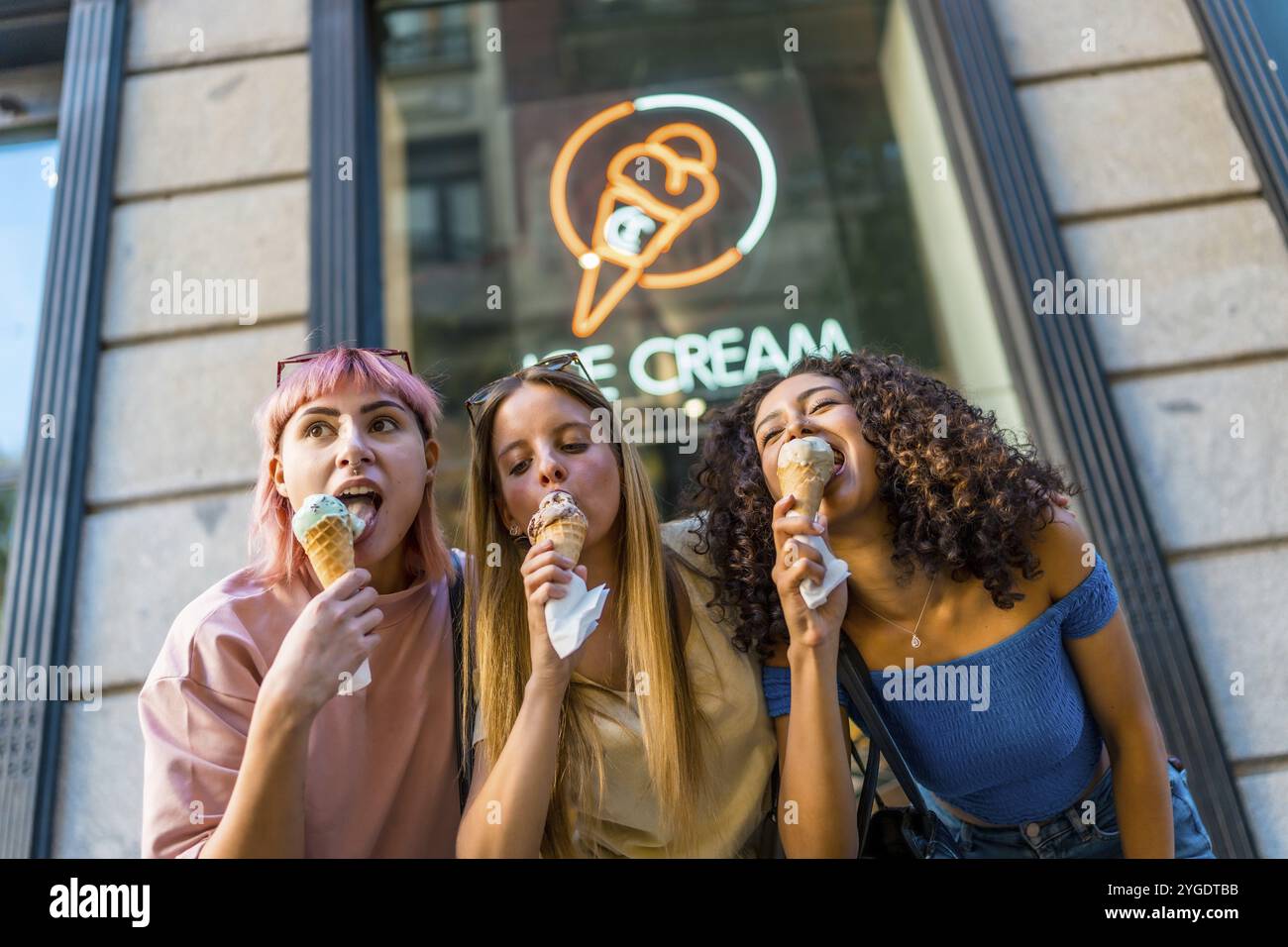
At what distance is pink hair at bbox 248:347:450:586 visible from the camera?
260 cm

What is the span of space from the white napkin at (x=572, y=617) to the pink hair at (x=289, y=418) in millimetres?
652

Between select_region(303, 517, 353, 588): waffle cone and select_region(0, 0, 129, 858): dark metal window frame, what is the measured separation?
259cm

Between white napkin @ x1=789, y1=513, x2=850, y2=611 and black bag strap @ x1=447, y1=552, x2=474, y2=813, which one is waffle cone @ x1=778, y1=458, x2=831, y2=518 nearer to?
white napkin @ x1=789, y1=513, x2=850, y2=611

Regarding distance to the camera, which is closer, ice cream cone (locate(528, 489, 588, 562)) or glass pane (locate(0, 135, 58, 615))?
ice cream cone (locate(528, 489, 588, 562))

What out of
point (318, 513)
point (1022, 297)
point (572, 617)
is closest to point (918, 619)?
point (572, 617)

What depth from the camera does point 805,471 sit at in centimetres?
244

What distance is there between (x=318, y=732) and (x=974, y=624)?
1.86m

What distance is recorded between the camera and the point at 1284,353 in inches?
170

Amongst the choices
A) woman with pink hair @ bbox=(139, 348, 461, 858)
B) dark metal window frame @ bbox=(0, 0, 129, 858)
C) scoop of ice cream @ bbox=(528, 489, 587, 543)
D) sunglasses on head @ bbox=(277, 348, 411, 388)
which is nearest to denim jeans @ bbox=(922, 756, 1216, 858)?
scoop of ice cream @ bbox=(528, 489, 587, 543)

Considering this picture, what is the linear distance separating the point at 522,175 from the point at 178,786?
4.36m

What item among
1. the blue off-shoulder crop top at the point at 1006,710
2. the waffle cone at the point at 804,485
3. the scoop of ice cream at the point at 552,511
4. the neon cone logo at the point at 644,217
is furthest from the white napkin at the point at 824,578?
the neon cone logo at the point at 644,217

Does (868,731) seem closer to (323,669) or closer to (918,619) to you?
(918,619)
